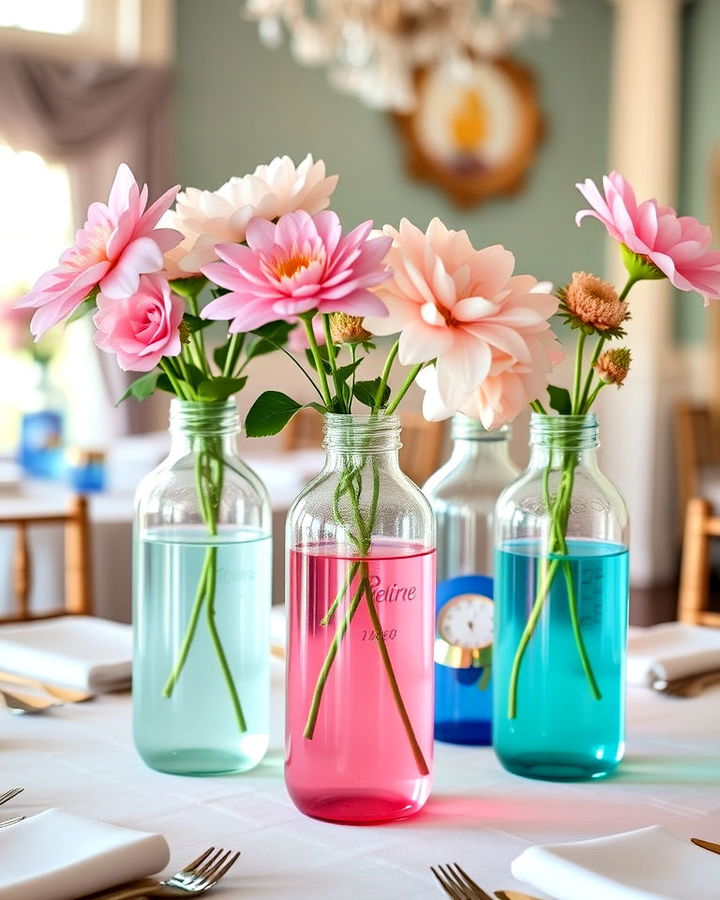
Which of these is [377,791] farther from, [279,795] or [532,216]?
[532,216]

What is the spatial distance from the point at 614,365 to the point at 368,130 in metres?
4.97

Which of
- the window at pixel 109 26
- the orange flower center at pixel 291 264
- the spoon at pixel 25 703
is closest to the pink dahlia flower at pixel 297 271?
the orange flower center at pixel 291 264

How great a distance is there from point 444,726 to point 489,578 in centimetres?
14

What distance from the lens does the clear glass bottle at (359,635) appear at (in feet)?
2.87

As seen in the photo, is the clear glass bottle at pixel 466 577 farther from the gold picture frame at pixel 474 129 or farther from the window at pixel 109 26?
the gold picture frame at pixel 474 129

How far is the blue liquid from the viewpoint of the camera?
99 cm

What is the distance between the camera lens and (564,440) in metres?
0.98

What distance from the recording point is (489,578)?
3.76 ft

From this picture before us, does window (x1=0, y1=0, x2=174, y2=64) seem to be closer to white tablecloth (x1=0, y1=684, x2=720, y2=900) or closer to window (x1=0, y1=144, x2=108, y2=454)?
window (x1=0, y1=144, x2=108, y2=454)

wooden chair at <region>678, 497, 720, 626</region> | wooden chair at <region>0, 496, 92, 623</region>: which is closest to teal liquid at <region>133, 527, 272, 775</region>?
wooden chair at <region>0, 496, 92, 623</region>

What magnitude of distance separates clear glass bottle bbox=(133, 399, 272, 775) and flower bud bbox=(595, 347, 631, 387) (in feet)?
0.97

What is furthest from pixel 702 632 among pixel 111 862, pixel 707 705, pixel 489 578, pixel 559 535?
pixel 111 862

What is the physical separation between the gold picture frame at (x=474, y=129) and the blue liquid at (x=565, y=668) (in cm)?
503

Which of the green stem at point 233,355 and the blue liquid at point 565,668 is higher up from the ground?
the green stem at point 233,355
